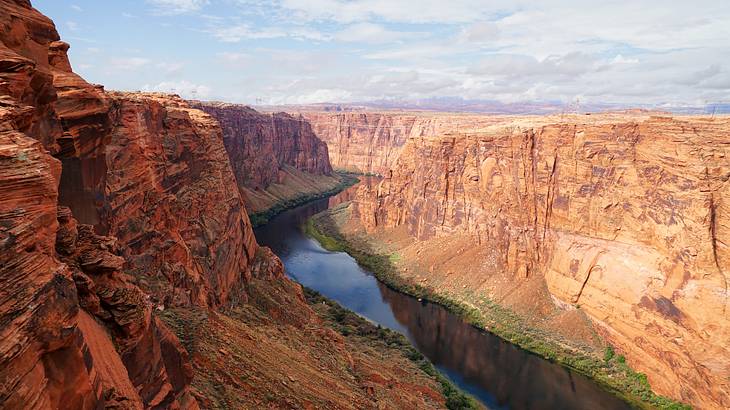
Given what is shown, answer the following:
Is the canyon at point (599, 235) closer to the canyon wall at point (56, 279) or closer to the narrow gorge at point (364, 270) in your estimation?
the narrow gorge at point (364, 270)

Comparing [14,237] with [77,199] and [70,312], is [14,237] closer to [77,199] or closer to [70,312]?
[70,312]

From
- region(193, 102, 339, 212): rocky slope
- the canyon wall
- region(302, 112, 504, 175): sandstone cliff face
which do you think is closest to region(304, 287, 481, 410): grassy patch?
the canyon wall

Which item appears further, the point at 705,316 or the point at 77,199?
the point at 705,316

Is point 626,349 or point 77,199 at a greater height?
point 77,199

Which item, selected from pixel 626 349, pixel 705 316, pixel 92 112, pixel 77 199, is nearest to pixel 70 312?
pixel 77 199

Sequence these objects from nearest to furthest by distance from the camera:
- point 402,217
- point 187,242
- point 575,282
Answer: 1. point 187,242
2. point 575,282
3. point 402,217

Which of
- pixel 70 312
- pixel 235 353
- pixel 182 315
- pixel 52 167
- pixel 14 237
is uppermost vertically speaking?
pixel 52 167
